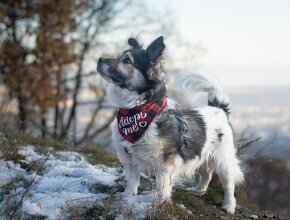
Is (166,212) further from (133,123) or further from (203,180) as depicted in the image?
(203,180)

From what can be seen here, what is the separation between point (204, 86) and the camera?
695 centimetres

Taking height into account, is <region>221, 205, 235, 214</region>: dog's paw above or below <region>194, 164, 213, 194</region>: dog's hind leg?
below

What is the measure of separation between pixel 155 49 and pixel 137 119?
856mm

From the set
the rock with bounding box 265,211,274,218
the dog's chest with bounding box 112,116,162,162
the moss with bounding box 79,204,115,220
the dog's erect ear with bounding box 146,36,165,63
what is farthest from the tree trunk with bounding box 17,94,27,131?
the rock with bounding box 265,211,274,218

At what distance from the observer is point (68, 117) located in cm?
2864

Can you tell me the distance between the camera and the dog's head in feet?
18.2

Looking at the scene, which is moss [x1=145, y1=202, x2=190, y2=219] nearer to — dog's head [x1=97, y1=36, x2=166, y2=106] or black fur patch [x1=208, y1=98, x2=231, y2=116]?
dog's head [x1=97, y1=36, x2=166, y2=106]

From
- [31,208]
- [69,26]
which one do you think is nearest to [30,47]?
[69,26]

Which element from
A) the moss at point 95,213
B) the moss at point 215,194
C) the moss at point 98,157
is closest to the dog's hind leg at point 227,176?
the moss at point 215,194

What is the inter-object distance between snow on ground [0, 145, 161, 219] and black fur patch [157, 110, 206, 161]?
62cm

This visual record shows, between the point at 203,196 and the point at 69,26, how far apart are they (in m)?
16.7

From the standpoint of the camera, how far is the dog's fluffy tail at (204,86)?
6867mm

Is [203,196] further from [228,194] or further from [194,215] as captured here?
[194,215]

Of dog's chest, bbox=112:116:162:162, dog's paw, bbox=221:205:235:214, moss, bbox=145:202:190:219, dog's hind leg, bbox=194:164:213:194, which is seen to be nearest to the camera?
moss, bbox=145:202:190:219
